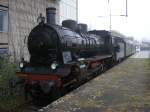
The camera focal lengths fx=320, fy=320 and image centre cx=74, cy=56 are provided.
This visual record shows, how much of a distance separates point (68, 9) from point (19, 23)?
20.5 meters

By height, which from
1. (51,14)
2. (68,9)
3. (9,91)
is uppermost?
(68,9)

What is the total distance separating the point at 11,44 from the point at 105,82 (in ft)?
33.6

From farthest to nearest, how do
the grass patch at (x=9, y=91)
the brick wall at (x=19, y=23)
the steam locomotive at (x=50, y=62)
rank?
the brick wall at (x=19, y=23)
the grass patch at (x=9, y=91)
the steam locomotive at (x=50, y=62)

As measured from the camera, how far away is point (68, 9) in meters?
45.7

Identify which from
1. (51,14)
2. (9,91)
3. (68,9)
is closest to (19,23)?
(51,14)

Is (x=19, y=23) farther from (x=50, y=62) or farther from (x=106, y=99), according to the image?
→ (x=106, y=99)

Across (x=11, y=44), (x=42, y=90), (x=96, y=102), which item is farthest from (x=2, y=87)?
(x=11, y=44)

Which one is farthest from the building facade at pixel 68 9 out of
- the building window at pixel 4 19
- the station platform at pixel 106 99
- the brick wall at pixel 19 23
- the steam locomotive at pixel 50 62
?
the station platform at pixel 106 99

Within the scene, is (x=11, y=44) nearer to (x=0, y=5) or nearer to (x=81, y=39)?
(x=0, y=5)

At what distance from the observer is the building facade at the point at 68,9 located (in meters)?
41.7

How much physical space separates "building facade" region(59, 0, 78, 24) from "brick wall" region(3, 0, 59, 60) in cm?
1239

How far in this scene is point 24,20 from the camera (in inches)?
1057

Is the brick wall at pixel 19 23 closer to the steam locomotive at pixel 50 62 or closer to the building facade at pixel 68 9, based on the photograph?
the steam locomotive at pixel 50 62

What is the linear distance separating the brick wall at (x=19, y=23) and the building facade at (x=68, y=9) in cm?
1239
